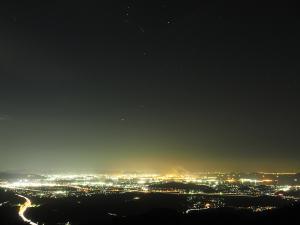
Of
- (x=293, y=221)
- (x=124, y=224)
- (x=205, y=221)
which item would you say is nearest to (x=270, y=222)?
→ (x=293, y=221)

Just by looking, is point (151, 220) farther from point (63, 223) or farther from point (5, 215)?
point (5, 215)

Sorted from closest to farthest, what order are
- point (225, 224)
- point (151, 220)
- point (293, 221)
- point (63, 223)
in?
point (293, 221) → point (225, 224) → point (151, 220) → point (63, 223)

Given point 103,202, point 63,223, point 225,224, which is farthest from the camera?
point 103,202

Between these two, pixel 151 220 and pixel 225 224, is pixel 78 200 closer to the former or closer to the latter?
pixel 151 220

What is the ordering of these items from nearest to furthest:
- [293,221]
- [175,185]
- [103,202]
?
[293,221], [103,202], [175,185]

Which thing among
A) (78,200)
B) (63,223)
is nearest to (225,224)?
(63,223)

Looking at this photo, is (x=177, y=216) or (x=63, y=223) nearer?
(x=177, y=216)

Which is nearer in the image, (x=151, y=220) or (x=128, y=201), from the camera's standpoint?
(x=151, y=220)

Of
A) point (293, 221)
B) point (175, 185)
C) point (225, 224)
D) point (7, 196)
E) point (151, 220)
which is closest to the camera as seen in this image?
point (293, 221)
